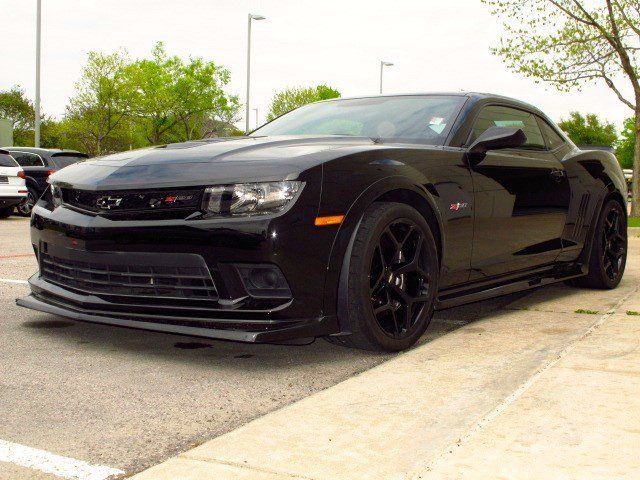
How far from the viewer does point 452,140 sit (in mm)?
4656

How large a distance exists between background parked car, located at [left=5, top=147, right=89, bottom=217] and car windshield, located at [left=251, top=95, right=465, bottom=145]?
13510 mm

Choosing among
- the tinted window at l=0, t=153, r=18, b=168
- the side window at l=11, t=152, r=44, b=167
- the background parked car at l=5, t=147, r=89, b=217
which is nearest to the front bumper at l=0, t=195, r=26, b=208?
the tinted window at l=0, t=153, r=18, b=168

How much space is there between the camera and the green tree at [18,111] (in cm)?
6912

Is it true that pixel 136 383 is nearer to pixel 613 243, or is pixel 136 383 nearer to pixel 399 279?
pixel 399 279

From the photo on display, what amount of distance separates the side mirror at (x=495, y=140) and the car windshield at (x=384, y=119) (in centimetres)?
19

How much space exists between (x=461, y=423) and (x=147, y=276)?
63.2 inches

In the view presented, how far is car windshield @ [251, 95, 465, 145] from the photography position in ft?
15.5

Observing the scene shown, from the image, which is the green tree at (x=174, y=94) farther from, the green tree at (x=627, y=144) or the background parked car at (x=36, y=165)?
the green tree at (x=627, y=144)

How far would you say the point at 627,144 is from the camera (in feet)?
307

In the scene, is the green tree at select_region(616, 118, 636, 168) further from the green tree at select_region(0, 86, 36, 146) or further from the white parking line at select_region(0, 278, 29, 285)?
the white parking line at select_region(0, 278, 29, 285)

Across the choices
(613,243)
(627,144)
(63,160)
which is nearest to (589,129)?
(627,144)

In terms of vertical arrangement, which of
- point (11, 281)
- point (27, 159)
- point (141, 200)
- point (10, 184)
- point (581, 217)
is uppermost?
point (27, 159)

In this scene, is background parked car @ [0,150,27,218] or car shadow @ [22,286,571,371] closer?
car shadow @ [22,286,571,371]

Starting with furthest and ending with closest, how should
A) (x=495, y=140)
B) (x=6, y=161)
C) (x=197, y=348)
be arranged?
(x=6, y=161) → (x=495, y=140) → (x=197, y=348)
